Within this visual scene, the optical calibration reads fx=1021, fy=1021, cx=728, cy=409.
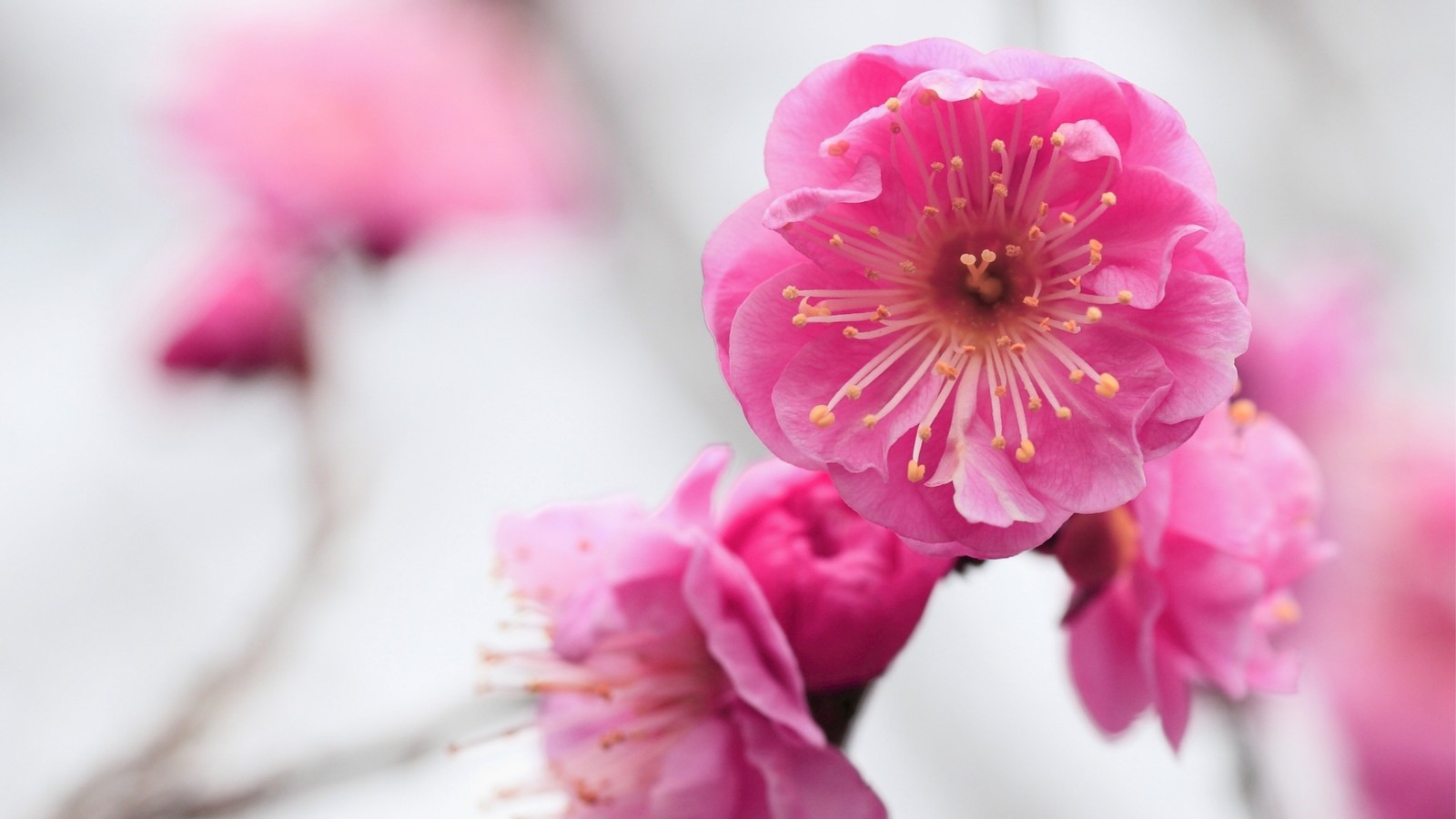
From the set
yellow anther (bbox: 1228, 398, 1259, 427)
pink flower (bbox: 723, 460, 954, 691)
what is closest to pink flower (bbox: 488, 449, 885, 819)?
pink flower (bbox: 723, 460, 954, 691)

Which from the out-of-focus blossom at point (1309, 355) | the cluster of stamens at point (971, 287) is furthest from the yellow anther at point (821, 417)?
the out-of-focus blossom at point (1309, 355)

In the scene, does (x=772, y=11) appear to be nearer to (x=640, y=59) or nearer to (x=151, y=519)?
(x=640, y=59)

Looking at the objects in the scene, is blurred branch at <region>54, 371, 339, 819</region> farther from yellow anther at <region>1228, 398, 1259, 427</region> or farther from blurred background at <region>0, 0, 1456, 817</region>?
yellow anther at <region>1228, 398, 1259, 427</region>

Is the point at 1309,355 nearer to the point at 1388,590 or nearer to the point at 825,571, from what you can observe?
the point at 1388,590

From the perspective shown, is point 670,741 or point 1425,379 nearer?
point 670,741

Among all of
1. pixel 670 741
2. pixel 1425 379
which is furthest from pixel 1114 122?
pixel 1425 379

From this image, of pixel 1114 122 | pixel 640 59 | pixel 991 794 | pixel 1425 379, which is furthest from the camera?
pixel 640 59

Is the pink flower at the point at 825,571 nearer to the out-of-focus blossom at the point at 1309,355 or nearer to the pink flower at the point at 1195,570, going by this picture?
the pink flower at the point at 1195,570

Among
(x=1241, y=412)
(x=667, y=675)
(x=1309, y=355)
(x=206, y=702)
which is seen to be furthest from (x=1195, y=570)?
(x=206, y=702)
